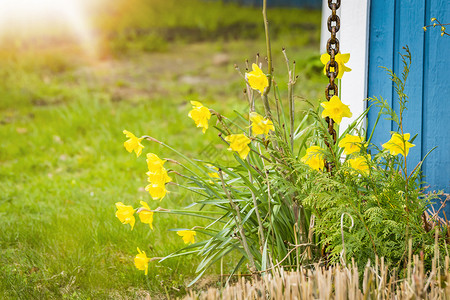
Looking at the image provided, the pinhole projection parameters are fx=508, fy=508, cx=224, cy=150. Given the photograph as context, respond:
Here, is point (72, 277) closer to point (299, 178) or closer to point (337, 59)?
point (299, 178)

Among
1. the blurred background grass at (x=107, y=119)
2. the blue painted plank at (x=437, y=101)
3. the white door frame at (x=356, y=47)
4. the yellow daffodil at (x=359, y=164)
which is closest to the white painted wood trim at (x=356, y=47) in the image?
the white door frame at (x=356, y=47)

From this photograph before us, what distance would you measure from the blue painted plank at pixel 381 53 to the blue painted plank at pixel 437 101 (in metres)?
0.18

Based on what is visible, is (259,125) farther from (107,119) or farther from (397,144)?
(107,119)

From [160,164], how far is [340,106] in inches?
28.3

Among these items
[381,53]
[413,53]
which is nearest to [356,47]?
[381,53]

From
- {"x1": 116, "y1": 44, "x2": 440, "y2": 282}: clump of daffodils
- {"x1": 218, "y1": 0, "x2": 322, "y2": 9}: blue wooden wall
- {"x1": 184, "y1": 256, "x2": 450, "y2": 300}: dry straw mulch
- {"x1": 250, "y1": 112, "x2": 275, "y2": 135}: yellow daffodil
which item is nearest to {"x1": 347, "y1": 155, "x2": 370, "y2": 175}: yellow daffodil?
{"x1": 116, "y1": 44, "x2": 440, "y2": 282}: clump of daffodils

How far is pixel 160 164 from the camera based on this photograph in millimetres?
1982

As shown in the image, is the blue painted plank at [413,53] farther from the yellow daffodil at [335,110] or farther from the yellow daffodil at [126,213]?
the yellow daffodil at [126,213]

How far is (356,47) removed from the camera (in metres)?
2.69

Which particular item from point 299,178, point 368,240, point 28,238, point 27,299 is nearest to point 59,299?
point 27,299

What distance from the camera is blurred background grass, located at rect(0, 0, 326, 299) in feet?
8.50

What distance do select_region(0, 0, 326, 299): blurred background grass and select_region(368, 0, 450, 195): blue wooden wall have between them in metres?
1.18

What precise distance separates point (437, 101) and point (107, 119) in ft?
13.0

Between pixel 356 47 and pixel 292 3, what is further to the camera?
pixel 292 3
